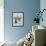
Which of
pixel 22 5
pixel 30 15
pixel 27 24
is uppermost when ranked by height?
pixel 22 5

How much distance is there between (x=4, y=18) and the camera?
5590 millimetres

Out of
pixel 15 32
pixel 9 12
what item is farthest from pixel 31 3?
pixel 15 32

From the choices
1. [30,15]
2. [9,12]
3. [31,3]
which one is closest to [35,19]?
[30,15]

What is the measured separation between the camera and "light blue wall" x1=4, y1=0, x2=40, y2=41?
5.61 m

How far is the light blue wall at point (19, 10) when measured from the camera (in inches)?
221

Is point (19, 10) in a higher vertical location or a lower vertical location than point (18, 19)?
higher

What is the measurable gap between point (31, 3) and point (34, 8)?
245 millimetres

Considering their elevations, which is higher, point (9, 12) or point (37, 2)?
point (37, 2)

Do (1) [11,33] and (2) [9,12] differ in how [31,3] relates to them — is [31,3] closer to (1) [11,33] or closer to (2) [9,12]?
(2) [9,12]

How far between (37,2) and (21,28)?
1284 millimetres

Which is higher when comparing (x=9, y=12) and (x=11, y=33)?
(x=9, y=12)

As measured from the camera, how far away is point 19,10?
565 cm

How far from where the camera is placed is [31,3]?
18.6 ft

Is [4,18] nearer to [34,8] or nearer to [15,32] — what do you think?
[15,32]
